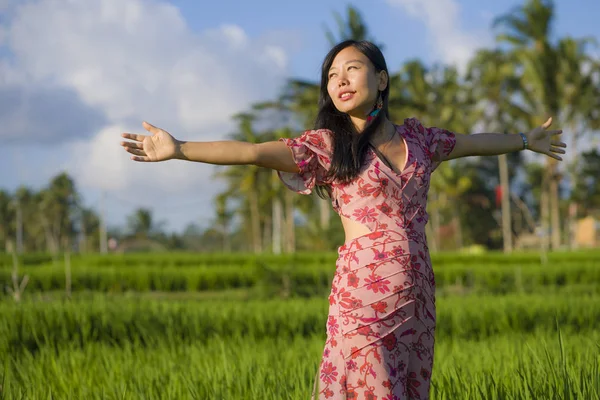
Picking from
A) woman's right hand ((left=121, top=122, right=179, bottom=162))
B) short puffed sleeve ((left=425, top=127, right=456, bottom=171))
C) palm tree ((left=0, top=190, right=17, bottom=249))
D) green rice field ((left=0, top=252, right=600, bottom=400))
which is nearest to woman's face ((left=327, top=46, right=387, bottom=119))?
short puffed sleeve ((left=425, top=127, right=456, bottom=171))

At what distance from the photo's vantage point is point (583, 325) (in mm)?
6441

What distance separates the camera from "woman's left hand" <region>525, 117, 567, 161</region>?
2.53 meters

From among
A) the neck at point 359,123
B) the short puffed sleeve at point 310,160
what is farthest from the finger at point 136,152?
the neck at point 359,123

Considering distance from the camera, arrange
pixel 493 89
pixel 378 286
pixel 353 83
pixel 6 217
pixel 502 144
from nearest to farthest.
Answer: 1. pixel 378 286
2. pixel 353 83
3. pixel 502 144
4. pixel 493 89
5. pixel 6 217

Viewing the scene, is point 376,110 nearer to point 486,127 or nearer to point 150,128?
point 150,128

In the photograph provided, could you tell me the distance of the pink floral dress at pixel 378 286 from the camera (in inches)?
72.9

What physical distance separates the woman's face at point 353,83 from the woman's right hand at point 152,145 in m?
0.49

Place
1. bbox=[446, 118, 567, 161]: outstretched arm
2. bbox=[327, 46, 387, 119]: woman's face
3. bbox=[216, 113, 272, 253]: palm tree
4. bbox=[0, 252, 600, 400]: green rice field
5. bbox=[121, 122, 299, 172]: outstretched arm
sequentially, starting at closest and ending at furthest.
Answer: bbox=[121, 122, 299, 172]: outstretched arm → bbox=[327, 46, 387, 119]: woman's face → bbox=[446, 118, 567, 161]: outstretched arm → bbox=[0, 252, 600, 400]: green rice field → bbox=[216, 113, 272, 253]: palm tree

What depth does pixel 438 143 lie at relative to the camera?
225cm

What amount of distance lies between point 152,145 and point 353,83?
60 cm

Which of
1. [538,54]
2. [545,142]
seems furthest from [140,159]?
[538,54]

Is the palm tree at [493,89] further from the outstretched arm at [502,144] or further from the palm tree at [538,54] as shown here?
the outstretched arm at [502,144]

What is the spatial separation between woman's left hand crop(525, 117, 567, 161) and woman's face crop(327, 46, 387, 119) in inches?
27.6

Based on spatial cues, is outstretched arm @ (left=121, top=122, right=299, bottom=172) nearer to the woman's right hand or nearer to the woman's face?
the woman's right hand
